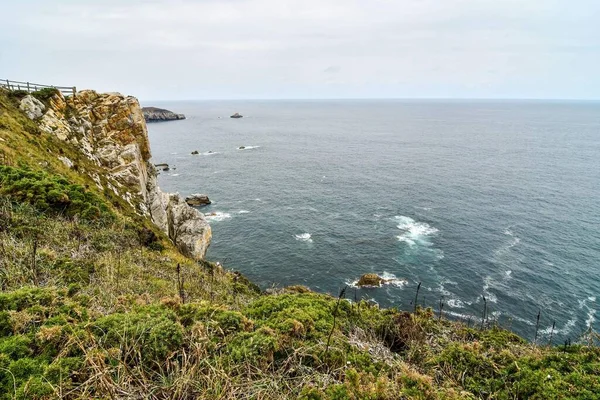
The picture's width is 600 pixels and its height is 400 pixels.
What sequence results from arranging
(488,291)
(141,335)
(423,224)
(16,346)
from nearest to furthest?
(16,346) < (141,335) < (488,291) < (423,224)

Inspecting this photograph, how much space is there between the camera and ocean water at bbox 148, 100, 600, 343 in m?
40.7

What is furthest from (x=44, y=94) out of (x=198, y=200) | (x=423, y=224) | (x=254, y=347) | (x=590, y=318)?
(x=590, y=318)

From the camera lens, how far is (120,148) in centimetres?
4019

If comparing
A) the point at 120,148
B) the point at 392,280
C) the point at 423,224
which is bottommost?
the point at 392,280

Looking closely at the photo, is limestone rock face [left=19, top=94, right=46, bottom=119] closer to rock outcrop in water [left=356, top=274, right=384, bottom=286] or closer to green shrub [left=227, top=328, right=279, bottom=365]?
green shrub [left=227, top=328, right=279, bottom=365]

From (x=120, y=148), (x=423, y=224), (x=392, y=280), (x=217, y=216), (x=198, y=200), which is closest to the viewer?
(x=120, y=148)

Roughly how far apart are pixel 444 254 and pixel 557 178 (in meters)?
54.7

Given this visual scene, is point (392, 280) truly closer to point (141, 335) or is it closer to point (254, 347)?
point (254, 347)

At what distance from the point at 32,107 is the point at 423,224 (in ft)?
177

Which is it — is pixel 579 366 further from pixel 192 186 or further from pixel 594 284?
pixel 192 186

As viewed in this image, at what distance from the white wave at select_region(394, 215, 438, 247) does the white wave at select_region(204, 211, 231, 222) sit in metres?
29.9

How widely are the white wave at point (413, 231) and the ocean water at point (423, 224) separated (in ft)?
0.51

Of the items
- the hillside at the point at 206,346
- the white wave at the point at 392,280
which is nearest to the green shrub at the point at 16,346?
the hillside at the point at 206,346

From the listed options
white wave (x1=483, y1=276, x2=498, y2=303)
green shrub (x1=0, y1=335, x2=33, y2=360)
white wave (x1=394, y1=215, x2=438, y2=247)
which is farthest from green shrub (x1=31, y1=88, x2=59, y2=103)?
white wave (x1=483, y1=276, x2=498, y2=303)
